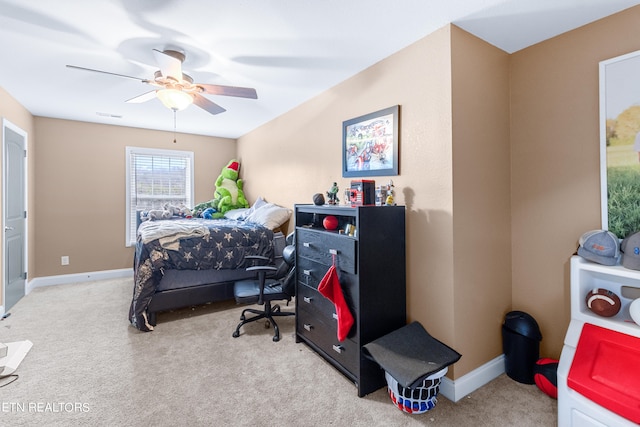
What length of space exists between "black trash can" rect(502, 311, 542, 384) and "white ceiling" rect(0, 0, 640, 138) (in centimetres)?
198

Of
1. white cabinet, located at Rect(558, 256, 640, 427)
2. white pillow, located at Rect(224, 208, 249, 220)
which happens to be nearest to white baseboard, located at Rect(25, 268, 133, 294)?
white pillow, located at Rect(224, 208, 249, 220)

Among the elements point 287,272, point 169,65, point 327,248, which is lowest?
point 287,272

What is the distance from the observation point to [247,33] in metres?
2.11

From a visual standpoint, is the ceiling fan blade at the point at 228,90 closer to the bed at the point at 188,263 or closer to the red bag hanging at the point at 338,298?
the bed at the point at 188,263

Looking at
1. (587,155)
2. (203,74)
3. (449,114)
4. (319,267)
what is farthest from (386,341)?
(203,74)

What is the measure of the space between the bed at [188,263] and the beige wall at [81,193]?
197 centimetres

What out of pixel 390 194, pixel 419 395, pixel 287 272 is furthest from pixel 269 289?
pixel 419 395

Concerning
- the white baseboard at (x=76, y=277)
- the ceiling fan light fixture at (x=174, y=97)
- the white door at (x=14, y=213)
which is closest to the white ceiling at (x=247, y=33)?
the ceiling fan light fixture at (x=174, y=97)

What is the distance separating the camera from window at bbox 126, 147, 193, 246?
5.00 m

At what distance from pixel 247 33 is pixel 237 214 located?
3.06m

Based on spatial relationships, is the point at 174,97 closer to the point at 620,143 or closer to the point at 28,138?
the point at 28,138

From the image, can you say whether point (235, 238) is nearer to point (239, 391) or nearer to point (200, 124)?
point (239, 391)

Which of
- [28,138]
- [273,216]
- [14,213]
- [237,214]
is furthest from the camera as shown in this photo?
[237,214]

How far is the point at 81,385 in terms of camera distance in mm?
2023
